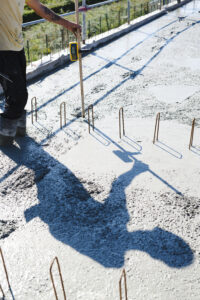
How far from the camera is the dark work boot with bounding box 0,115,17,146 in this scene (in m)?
4.94

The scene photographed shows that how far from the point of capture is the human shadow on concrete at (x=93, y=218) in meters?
3.30

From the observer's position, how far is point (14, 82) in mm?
4801

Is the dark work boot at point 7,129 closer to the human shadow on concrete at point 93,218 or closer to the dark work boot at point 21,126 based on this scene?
the dark work boot at point 21,126

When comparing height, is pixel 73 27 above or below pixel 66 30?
above

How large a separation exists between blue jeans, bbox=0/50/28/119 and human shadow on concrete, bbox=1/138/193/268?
68 centimetres

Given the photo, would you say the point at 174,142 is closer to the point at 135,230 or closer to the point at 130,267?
the point at 135,230

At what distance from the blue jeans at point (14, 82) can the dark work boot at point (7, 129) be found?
0.07 meters

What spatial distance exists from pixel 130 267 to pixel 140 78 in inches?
198

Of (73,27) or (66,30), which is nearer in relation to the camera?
(73,27)

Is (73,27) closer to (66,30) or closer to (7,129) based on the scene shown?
(7,129)

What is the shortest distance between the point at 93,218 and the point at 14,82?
2.20 m

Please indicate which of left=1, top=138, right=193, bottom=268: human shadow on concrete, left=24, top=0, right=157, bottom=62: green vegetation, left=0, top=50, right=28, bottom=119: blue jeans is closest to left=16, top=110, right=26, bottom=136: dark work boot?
left=0, top=50, right=28, bottom=119: blue jeans

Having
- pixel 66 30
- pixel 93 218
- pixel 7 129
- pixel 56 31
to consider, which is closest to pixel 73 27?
pixel 7 129

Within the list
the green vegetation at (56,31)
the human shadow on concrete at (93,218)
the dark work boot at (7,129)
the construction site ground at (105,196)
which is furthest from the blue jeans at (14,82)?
the green vegetation at (56,31)
